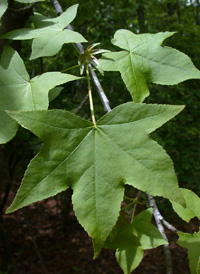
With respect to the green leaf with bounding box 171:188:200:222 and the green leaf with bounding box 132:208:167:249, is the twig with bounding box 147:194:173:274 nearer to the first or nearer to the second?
the green leaf with bounding box 132:208:167:249

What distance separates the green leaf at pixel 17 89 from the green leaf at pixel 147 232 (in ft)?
1.98

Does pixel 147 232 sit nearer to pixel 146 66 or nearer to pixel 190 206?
pixel 190 206

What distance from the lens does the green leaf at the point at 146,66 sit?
117 cm

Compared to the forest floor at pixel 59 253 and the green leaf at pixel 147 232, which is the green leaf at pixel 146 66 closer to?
the green leaf at pixel 147 232

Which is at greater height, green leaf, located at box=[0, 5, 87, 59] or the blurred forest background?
green leaf, located at box=[0, 5, 87, 59]

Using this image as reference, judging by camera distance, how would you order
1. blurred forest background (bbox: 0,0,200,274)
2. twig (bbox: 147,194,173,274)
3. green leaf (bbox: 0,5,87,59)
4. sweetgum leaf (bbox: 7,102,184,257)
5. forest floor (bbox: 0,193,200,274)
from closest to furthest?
sweetgum leaf (bbox: 7,102,184,257), twig (bbox: 147,194,173,274), green leaf (bbox: 0,5,87,59), blurred forest background (bbox: 0,0,200,274), forest floor (bbox: 0,193,200,274)

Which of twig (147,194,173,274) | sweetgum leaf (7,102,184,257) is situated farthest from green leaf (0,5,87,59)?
twig (147,194,173,274)

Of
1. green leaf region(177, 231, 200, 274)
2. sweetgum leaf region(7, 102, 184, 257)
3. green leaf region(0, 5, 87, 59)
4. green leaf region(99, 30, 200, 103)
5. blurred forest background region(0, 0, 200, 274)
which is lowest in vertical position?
blurred forest background region(0, 0, 200, 274)

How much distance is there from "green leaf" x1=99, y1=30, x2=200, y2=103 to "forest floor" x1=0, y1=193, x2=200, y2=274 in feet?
12.8

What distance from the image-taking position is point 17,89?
1109 mm

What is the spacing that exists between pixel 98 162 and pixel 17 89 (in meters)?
0.47

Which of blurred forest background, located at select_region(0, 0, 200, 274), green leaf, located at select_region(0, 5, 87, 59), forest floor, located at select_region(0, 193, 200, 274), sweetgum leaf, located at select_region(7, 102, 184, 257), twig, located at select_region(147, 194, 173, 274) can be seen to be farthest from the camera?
forest floor, located at select_region(0, 193, 200, 274)

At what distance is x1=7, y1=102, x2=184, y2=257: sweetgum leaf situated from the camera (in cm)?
82

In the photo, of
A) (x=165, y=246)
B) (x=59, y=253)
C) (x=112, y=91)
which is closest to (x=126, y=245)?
(x=165, y=246)
